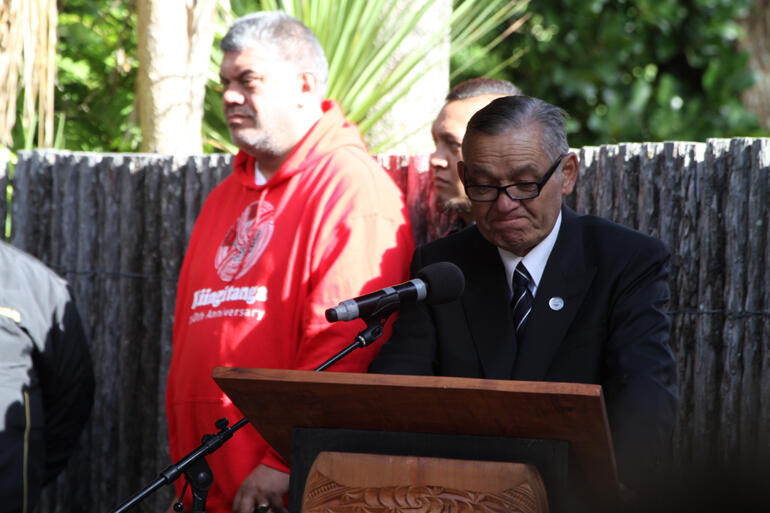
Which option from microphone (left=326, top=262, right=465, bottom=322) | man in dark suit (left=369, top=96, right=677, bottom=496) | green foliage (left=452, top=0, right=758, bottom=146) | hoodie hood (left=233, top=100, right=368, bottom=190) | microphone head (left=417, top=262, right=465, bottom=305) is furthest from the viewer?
green foliage (left=452, top=0, right=758, bottom=146)

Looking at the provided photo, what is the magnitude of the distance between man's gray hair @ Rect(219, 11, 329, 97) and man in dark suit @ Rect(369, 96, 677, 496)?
3.64 ft

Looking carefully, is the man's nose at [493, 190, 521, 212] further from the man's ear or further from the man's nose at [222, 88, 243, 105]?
the man's nose at [222, 88, 243, 105]

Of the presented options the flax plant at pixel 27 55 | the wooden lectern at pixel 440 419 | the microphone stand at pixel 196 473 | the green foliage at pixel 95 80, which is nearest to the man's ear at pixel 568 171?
the wooden lectern at pixel 440 419

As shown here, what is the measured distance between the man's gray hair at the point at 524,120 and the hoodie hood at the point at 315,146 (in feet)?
2.65

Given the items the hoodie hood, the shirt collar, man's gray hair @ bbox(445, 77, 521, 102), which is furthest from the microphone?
man's gray hair @ bbox(445, 77, 521, 102)

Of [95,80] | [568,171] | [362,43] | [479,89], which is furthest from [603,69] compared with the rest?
[568,171]

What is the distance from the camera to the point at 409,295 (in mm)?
2873

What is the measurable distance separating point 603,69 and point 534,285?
6501mm

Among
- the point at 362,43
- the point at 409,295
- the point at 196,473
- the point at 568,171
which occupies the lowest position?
the point at 196,473

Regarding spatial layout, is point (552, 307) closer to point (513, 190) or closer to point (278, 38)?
point (513, 190)

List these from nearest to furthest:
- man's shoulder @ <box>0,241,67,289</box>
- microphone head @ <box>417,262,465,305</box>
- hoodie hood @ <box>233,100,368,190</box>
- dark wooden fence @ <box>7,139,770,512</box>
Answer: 1. microphone head @ <box>417,262,465,305</box>
2. hoodie hood @ <box>233,100,368,190</box>
3. dark wooden fence @ <box>7,139,770,512</box>
4. man's shoulder @ <box>0,241,67,289</box>

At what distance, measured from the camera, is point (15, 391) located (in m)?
4.33

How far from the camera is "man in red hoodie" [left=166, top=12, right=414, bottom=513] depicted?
366 cm

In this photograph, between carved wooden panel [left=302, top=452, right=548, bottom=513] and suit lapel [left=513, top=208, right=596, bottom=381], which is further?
suit lapel [left=513, top=208, right=596, bottom=381]
